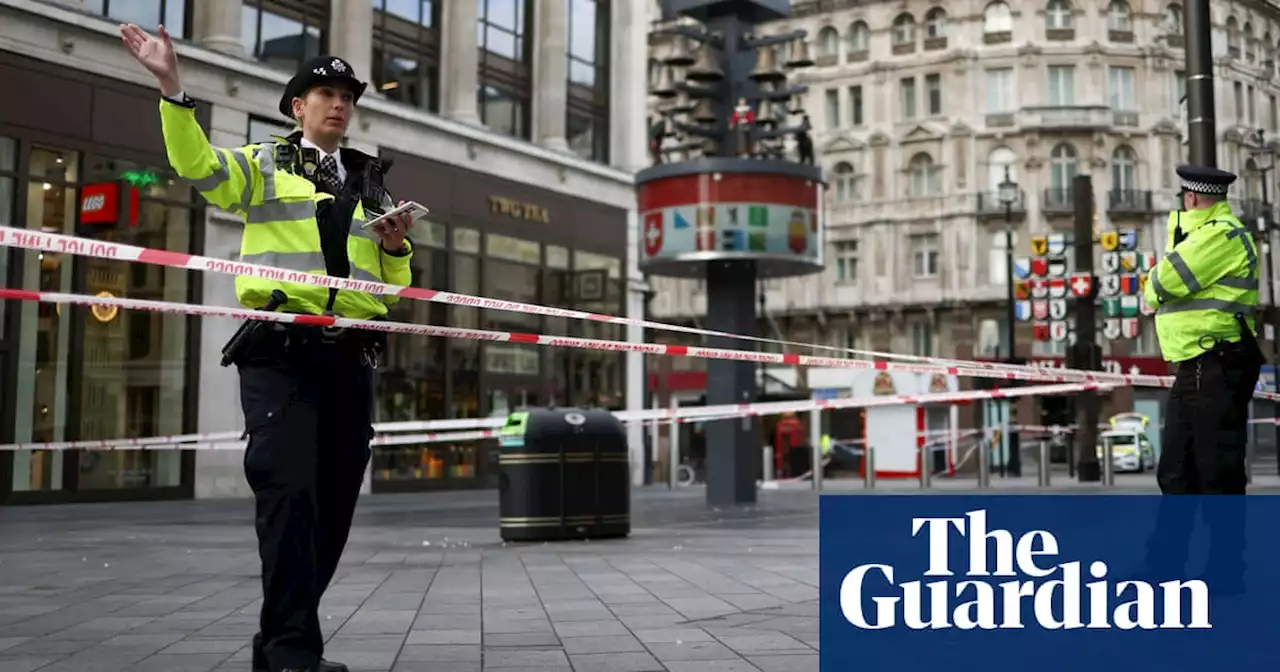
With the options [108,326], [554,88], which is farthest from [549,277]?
[108,326]

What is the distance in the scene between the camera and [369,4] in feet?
89.5

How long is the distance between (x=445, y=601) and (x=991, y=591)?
4.93 m

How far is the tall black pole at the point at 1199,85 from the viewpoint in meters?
8.80

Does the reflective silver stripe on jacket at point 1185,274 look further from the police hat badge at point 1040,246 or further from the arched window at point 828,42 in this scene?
the arched window at point 828,42

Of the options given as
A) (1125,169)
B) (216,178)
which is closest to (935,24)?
(1125,169)

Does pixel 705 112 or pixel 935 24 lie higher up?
pixel 935 24

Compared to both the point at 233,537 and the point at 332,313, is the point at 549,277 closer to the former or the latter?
the point at 233,537

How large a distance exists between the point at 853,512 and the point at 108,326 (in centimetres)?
2050

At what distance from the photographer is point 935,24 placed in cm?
5416

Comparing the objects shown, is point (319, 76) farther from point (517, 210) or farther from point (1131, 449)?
point (1131, 449)

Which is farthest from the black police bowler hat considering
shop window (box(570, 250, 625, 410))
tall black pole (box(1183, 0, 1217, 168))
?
shop window (box(570, 250, 625, 410))

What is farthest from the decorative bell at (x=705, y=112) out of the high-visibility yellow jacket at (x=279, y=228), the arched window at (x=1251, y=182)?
the arched window at (x=1251, y=182)

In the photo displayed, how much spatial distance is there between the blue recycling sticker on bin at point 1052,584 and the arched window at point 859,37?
5387 centimetres

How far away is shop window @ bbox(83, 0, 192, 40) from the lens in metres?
21.8
